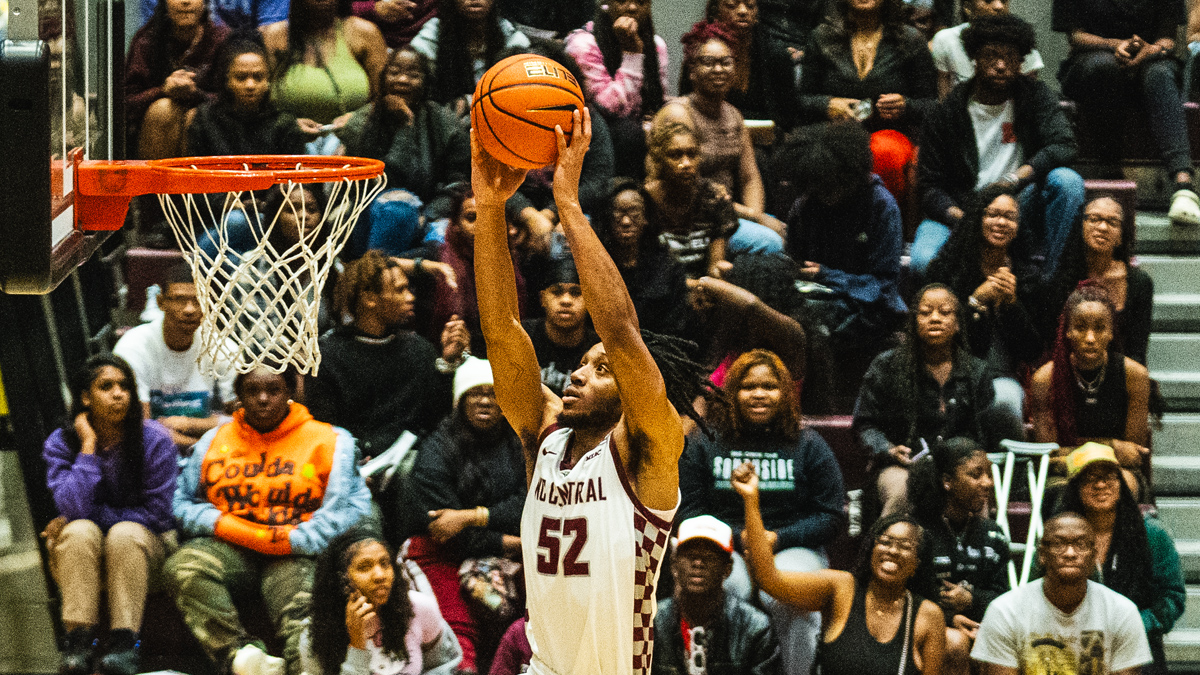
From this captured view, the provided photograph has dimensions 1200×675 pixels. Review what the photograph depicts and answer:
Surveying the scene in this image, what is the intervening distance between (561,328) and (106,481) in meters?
2.08

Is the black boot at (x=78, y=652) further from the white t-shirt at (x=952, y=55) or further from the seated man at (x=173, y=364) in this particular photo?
the white t-shirt at (x=952, y=55)

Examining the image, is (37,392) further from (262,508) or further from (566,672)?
(566,672)

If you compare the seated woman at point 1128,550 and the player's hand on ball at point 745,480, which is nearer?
the player's hand on ball at point 745,480

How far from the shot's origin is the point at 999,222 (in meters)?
7.27

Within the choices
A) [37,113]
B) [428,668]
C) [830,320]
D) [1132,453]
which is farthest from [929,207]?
[37,113]

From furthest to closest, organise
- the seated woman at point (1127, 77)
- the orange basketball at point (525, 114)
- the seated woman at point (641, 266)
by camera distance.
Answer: the seated woman at point (1127, 77)
the seated woman at point (641, 266)
the orange basketball at point (525, 114)

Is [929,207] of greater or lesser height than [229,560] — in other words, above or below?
above

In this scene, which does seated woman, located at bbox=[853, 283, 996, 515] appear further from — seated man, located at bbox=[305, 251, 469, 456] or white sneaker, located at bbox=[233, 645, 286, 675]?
white sneaker, located at bbox=[233, 645, 286, 675]

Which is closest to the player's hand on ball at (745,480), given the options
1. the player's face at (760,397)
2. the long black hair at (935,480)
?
the player's face at (760,397)

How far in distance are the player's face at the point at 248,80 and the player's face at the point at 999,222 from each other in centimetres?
366

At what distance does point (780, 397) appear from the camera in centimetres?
643

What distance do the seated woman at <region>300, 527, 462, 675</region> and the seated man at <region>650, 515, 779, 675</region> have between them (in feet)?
3.12

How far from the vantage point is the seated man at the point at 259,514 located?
6.05 metres

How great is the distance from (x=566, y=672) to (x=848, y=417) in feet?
11.2
